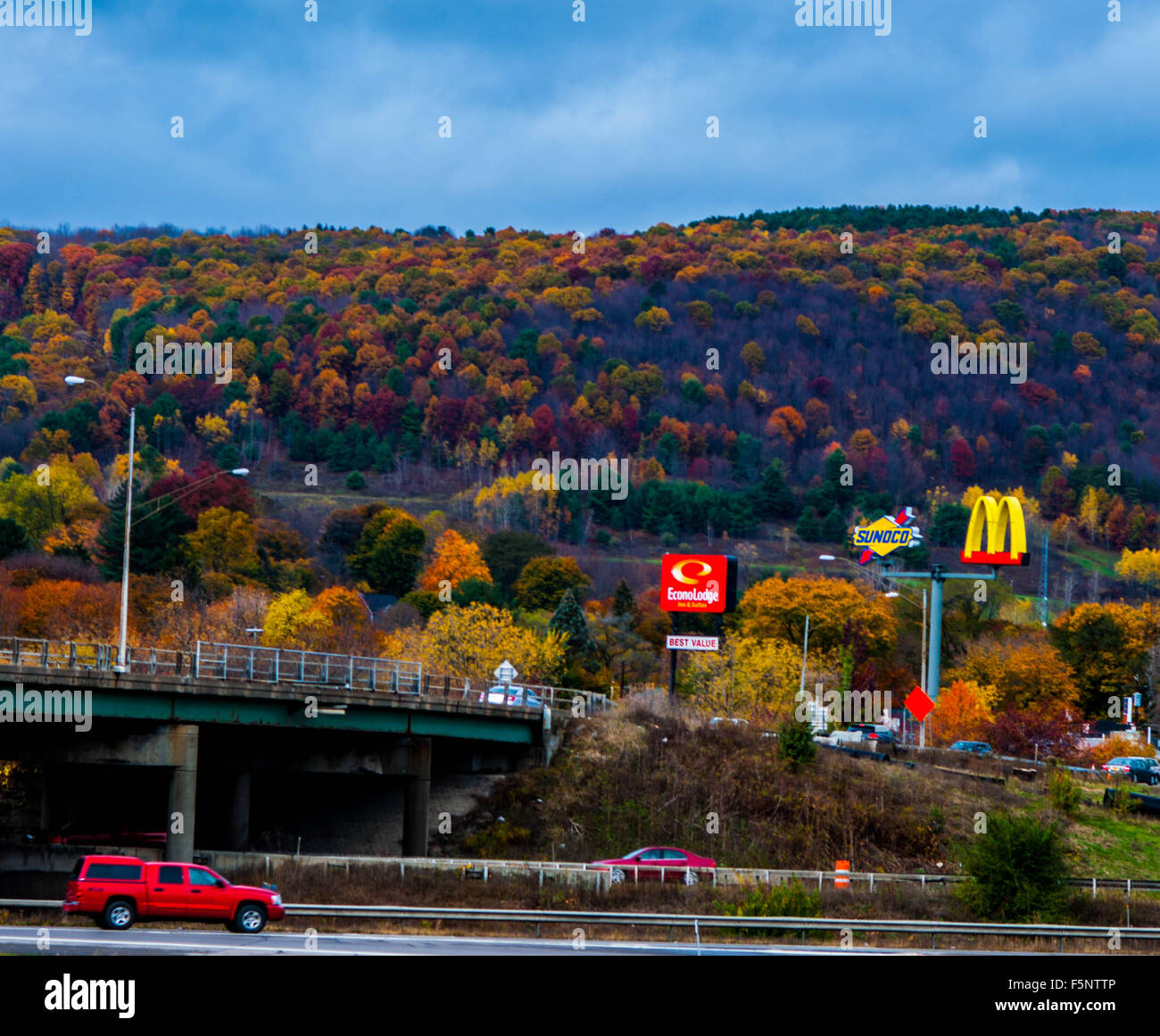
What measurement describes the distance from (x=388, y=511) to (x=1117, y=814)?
409 feet

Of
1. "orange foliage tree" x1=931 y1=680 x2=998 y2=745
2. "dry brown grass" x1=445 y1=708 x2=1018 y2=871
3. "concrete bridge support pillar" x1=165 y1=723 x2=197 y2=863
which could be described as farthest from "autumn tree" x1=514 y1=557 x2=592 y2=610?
"concrete bridge support pillar" x1=165 y1=723 x2=197 y2=863

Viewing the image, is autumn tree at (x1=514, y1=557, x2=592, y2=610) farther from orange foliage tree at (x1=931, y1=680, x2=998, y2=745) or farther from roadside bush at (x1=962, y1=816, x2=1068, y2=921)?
roadside bush at (x1=962, y1=816, x2=1068, y2=921)

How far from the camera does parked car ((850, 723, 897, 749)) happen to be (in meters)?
76.4

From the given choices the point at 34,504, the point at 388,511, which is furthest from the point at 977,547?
the point at 34,504

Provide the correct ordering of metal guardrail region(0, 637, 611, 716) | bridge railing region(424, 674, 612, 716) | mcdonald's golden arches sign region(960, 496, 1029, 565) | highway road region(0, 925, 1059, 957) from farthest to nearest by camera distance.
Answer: mcdonald's golden arches sign region(960, 496, 1029, 565) → bridge railing region(424, 674, 612, 716) → metal guardrail region(0, 637, 611, 716) → highway road region(0, 925, 1059, 957)

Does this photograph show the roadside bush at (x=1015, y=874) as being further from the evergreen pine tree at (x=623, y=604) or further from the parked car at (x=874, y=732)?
the evergreen pine tree at (x=623, y=604)

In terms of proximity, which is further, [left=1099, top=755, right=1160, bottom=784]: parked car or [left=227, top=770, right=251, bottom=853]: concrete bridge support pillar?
[left=1099, top=755, right=1160, bottom=784]: parked car

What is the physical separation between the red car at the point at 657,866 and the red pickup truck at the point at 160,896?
43.0 feet

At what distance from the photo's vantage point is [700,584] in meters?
67.1

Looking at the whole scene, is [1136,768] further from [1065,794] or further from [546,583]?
[546,583]

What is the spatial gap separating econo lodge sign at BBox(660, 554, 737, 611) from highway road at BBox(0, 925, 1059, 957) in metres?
35.4

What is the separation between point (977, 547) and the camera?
75625 mm

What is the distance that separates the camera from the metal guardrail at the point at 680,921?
103 feet
